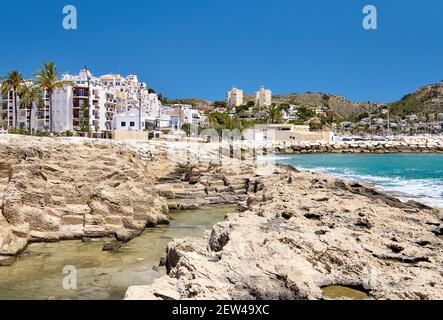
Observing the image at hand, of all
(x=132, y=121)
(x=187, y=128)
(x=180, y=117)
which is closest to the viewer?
(x=132, y=121)

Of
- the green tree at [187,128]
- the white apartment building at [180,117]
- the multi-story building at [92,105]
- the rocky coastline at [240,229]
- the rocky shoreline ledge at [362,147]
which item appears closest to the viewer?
the rocky coastline at [240,229]

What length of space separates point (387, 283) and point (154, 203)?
37.2ft

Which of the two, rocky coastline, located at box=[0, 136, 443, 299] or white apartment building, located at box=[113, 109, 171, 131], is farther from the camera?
white apartment building, located at box=[113, 109, 171, 131]

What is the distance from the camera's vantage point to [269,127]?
10612 centimetres

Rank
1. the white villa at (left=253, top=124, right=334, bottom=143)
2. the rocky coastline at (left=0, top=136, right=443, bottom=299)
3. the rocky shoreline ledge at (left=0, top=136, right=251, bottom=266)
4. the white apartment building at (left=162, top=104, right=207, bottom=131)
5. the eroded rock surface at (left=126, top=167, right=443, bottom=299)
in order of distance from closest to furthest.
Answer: the eroded rock surface at (left=126, top=167, right=443, bottom=299)
the rocky coastline at (left=0, top=136, right=443, bottom=299)
the rocky shoreline ledge at (left=0, top=136, right=251, bottom=266)
the white apartment building at (left=162, top=104, right=207, bottom=131)
the white villa at (left=253, top=124, right=334, bottom=143)

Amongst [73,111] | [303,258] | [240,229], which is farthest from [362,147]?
[303,258]

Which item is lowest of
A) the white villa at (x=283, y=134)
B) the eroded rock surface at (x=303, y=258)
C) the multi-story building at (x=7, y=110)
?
the eroded rock surface at (x=303, y=258)

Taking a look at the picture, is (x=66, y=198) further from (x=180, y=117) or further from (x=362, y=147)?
(x=362, y=147)

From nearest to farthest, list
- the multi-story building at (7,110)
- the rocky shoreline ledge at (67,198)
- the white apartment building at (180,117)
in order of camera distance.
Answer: the rocky shoreline ledge at (67,198) → the multi-story building at (7,110) → the white apartment building at (180,117)

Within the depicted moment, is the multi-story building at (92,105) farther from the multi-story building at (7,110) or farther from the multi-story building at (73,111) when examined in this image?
the multi-story building at (7,110)

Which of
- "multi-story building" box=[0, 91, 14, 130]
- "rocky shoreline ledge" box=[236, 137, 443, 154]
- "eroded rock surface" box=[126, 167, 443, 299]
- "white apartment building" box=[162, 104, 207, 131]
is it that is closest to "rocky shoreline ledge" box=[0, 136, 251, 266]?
"eroded rock surface" box=[126, 167, 443, 299]

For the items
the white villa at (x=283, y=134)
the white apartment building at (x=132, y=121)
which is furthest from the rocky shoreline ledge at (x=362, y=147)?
the white apartment building at (x=132, y=121)

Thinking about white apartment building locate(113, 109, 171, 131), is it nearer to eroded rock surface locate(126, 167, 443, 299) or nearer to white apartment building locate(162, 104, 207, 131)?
white apartment building locate(162, 104, 207, 131)

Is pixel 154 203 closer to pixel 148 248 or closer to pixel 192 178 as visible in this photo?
pixel 148 248
